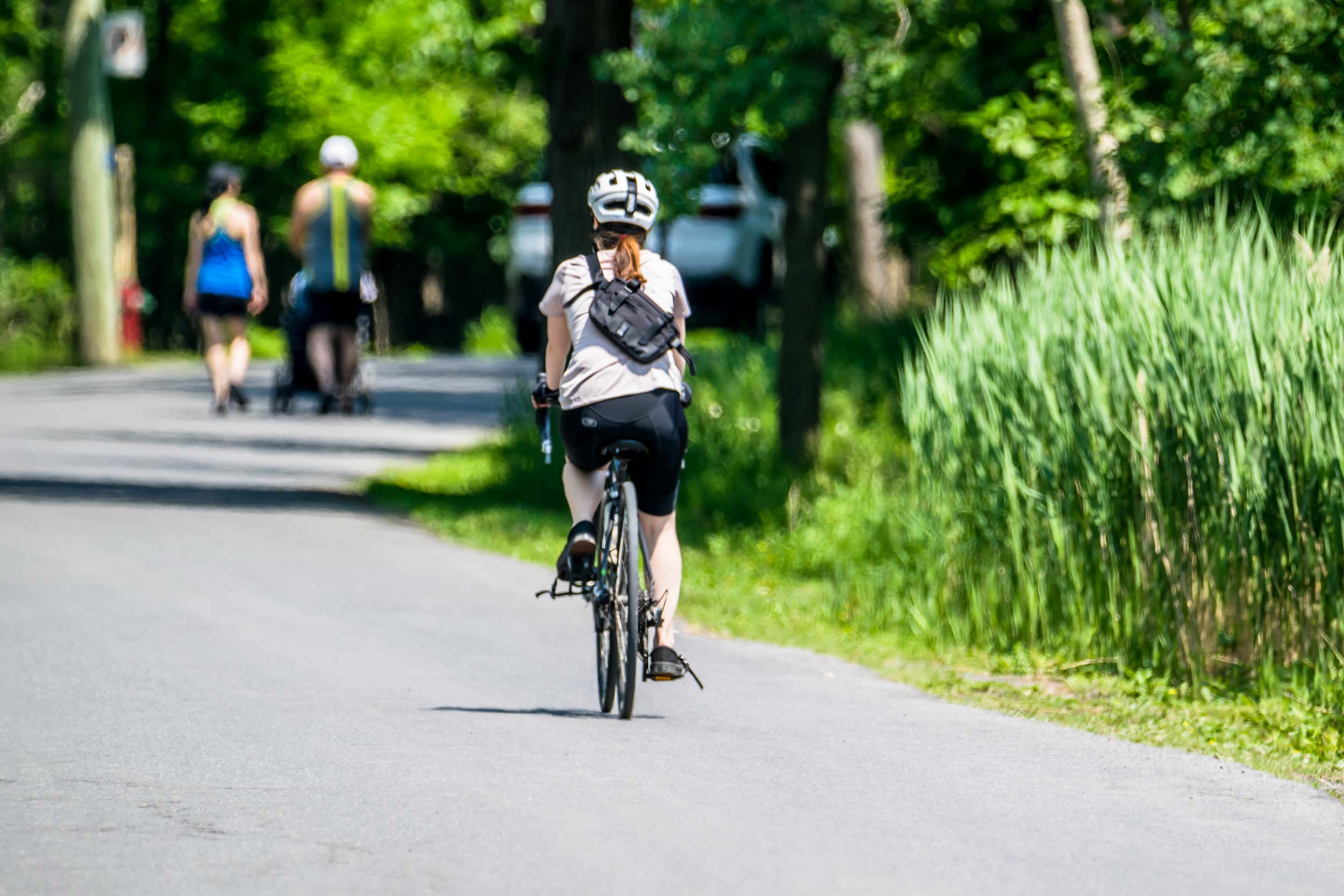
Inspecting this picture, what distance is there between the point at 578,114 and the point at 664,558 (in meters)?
8.39

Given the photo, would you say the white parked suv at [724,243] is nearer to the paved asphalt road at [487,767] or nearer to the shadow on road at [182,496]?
the shadow on road at [182,496]

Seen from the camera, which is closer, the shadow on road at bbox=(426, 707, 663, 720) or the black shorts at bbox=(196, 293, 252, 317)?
the shadow on road at bbox=(426, 707, 663, 720)

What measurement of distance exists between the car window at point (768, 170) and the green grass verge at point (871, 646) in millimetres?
7403

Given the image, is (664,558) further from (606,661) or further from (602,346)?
(602,346)

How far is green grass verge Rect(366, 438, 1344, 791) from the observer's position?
8.48 metres

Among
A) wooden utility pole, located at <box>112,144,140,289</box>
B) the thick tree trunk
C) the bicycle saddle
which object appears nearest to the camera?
the bicycle saddle

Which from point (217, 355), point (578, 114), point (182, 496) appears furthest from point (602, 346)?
point (217, 355)

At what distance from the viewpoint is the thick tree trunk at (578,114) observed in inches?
624

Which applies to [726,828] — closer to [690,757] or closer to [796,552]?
[690,757]

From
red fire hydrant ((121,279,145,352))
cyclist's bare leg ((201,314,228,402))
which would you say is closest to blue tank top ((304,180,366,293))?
cyclist's bare leg ((201,314,228,402))

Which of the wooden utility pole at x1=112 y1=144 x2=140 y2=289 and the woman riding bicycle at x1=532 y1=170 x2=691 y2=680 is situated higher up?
the wooden utility pole at x1=112 y1=144 x2=140 y2=289

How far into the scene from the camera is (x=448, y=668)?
9.17m

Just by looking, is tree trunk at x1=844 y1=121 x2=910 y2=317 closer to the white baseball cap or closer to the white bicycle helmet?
the white baseball cap

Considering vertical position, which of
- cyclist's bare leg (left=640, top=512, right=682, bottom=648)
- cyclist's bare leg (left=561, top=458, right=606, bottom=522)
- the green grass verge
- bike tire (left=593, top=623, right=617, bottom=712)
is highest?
cyclist's bare leg (left=561, top=458, right=606, bottom=522)
